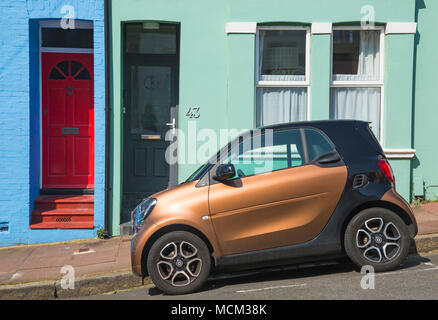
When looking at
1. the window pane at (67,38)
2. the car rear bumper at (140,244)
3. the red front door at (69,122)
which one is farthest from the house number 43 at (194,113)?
the car rear bumper at (140,244)

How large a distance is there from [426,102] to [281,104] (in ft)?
8.53

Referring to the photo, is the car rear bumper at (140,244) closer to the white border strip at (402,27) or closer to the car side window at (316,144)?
the car side window at (316,144)

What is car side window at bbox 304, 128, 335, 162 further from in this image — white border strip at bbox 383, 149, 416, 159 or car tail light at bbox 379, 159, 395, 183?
white border strip at bbox 383, 149, 416, 159

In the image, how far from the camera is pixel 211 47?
9.62m

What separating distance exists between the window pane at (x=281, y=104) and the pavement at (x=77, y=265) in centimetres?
264

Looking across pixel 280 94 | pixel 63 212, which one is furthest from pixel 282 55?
pixel 63 212

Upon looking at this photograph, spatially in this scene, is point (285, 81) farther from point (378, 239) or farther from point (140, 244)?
point (140, 244)

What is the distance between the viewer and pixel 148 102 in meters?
10.5

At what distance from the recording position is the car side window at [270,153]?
621 cm

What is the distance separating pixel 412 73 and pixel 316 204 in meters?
4.66

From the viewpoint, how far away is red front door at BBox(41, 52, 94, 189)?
33.1ft

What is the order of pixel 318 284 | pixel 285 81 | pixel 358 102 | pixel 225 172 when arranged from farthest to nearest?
pixel 358 102, pixel 285 81, pixel 225 172, pixel 318 284

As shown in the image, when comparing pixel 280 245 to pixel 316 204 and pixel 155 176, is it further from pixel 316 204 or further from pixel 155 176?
pixel 155 176

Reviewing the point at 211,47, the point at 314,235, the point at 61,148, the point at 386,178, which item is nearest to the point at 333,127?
the point at 386,178
